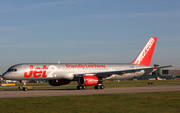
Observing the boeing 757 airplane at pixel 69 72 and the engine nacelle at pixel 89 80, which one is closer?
the boeing 757 airplane at pixel 69 72

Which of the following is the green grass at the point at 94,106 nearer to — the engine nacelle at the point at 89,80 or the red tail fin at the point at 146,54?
the engine nacelle at the point at 89,80

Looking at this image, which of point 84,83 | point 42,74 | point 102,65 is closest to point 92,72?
point 102,65

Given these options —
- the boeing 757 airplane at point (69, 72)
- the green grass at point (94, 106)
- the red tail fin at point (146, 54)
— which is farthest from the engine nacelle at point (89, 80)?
the green grass at point (94, 106)

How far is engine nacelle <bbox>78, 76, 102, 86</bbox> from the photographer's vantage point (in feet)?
146

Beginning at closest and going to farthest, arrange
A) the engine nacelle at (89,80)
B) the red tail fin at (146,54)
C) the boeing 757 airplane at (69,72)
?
the boeing 757 airplane at (69,72)
the engine nacelle at (89,80)
the red tail fin at (146,54)

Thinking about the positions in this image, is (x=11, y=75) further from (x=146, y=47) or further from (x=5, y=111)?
(x=146, y=47)

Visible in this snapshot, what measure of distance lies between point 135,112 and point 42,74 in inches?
1183

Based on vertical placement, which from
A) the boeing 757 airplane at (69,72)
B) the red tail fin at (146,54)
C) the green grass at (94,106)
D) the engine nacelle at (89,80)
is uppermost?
the red tail fin at (146,54)

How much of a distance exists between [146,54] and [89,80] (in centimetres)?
1929

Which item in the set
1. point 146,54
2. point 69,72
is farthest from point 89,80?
point 146,54

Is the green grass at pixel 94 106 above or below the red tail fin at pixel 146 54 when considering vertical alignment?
below

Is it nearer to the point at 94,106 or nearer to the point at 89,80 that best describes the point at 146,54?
the point at 89,80

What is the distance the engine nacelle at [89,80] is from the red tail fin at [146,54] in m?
14.8

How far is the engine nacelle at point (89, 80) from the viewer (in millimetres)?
44375
